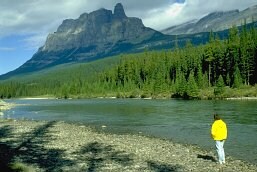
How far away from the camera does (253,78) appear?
13788 centimetres

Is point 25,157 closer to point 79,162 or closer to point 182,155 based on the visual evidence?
point 79,162

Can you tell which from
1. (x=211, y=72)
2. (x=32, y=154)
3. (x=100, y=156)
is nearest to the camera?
(x=100, y=156)

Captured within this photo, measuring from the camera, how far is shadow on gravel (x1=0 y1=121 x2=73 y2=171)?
26.5 meters

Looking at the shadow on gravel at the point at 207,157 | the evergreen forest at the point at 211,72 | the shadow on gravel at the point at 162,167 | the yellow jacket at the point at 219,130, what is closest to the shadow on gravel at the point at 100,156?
the shadow on gravel at the point at 162,167

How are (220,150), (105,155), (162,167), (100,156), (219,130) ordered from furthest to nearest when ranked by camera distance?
(105,155)
(100,156)
(219,130)
(220,150)
(162,167)

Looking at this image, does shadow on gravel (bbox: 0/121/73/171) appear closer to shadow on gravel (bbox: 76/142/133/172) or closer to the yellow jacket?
shadow on gravel (bbox: 76/142/133/172)

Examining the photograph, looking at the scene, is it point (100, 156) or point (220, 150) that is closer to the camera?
point (220, 150)

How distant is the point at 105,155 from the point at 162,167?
21.7ft

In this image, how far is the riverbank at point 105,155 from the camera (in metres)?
25.9

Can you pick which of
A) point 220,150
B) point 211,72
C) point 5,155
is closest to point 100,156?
point 5,155

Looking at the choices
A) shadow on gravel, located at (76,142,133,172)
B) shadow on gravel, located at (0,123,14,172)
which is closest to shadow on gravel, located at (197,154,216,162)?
shadow on gravel, located at (76,142,133,172)

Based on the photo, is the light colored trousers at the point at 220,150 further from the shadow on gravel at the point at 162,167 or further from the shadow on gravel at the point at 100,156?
the shadow on gravel at the point at 100,156

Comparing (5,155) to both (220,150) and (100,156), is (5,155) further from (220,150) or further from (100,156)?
(220,150)

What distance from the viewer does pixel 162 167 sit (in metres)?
25.8
